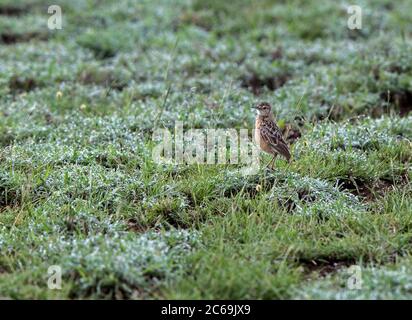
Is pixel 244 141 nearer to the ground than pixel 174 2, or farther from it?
nearer to the ground

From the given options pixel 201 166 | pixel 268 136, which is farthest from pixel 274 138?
pixel 201 166

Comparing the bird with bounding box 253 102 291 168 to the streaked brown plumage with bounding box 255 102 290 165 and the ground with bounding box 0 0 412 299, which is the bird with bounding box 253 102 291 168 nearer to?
the streaked brown plumage with bounding box 255 102 290 165

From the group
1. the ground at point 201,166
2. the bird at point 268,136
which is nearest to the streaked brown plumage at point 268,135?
the bird at point 268,136

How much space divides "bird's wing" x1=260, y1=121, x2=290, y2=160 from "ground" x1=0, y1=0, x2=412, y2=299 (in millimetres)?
239

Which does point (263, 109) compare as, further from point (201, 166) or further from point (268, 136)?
point (201, 166)

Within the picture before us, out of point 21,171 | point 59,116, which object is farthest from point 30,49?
point 21,171

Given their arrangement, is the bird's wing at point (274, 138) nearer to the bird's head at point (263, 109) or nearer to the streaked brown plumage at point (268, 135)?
the streaked brown plumage at point (268, 135)

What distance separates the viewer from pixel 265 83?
10867mm

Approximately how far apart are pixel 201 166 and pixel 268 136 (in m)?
0.75

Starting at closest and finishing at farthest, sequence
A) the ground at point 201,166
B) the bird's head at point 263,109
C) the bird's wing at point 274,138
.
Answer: the ground at point 201,166 < the bird's wing at point 274,138 < the bird's head at point 263,109

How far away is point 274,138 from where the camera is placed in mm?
7645

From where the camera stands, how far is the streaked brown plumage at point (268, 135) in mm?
7586

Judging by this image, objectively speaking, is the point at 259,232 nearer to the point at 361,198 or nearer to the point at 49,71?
the point at 361,198
